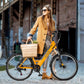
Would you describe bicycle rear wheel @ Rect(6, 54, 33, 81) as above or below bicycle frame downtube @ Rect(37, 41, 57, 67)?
below

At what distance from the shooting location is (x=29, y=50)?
4.94 metres

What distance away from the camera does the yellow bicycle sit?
16.4 feet

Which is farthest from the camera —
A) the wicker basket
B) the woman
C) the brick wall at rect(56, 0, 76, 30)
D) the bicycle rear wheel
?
the brick wall at rect(56, 0, 76, 30)

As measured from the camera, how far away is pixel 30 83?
5000mm

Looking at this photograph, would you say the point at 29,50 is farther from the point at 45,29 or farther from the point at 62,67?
the point at 62,67

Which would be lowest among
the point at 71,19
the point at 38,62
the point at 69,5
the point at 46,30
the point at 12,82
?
the point at 12,82

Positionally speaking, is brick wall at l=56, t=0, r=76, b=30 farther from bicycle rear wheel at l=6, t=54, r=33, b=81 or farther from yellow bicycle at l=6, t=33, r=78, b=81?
bicycle rear wheel at l=6, t=54, r=33, b=81

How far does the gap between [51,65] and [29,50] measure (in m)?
0.59

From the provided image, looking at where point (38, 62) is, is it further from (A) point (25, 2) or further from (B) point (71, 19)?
(A) point (25, 2)

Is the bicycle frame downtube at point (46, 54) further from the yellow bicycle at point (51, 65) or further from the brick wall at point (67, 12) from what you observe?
the brick wall at point (67, 12)

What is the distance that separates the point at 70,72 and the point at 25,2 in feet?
52.0

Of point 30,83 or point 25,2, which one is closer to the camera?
point 30,83

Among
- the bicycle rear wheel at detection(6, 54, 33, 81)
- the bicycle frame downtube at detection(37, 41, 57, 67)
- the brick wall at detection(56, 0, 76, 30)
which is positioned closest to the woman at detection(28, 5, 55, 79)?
the bicycle frame downtube at detection(37, 41, 57, 67)

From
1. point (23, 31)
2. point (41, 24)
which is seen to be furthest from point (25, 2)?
point (41, 24)
